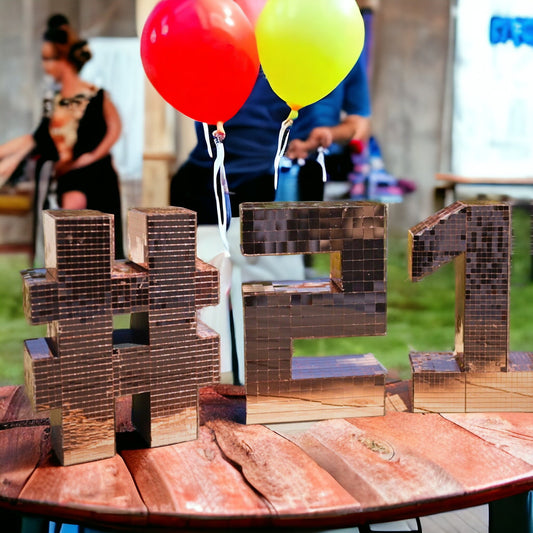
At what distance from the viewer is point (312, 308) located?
115cm

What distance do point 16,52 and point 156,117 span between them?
844 millimetres

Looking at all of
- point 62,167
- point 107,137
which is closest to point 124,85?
point 107,137

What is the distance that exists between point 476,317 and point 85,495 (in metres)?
0.72

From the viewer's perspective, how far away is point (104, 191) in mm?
3639

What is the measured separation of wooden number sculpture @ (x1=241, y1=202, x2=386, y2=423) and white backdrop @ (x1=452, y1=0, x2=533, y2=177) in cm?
348

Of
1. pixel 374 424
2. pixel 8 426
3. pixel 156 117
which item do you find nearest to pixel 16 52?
pixel 156 117

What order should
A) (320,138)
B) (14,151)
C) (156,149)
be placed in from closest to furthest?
(320,138), (156,149), (14,151)

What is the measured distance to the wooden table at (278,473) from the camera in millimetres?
860

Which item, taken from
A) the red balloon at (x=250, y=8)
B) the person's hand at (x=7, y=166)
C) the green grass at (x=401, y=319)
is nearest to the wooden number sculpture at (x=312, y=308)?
the red balloon at (x=250, y=8)

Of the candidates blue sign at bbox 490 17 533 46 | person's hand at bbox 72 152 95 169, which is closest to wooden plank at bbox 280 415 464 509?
person's hand at bbox 72 152 95 169

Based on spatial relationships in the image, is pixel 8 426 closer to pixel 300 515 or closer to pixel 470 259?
pixel 300 515

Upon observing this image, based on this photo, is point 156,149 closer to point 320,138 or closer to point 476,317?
point 320,138

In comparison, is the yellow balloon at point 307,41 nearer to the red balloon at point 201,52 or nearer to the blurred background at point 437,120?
the red balloon at point 201,52

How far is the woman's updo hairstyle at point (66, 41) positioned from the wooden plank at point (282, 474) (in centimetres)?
293
